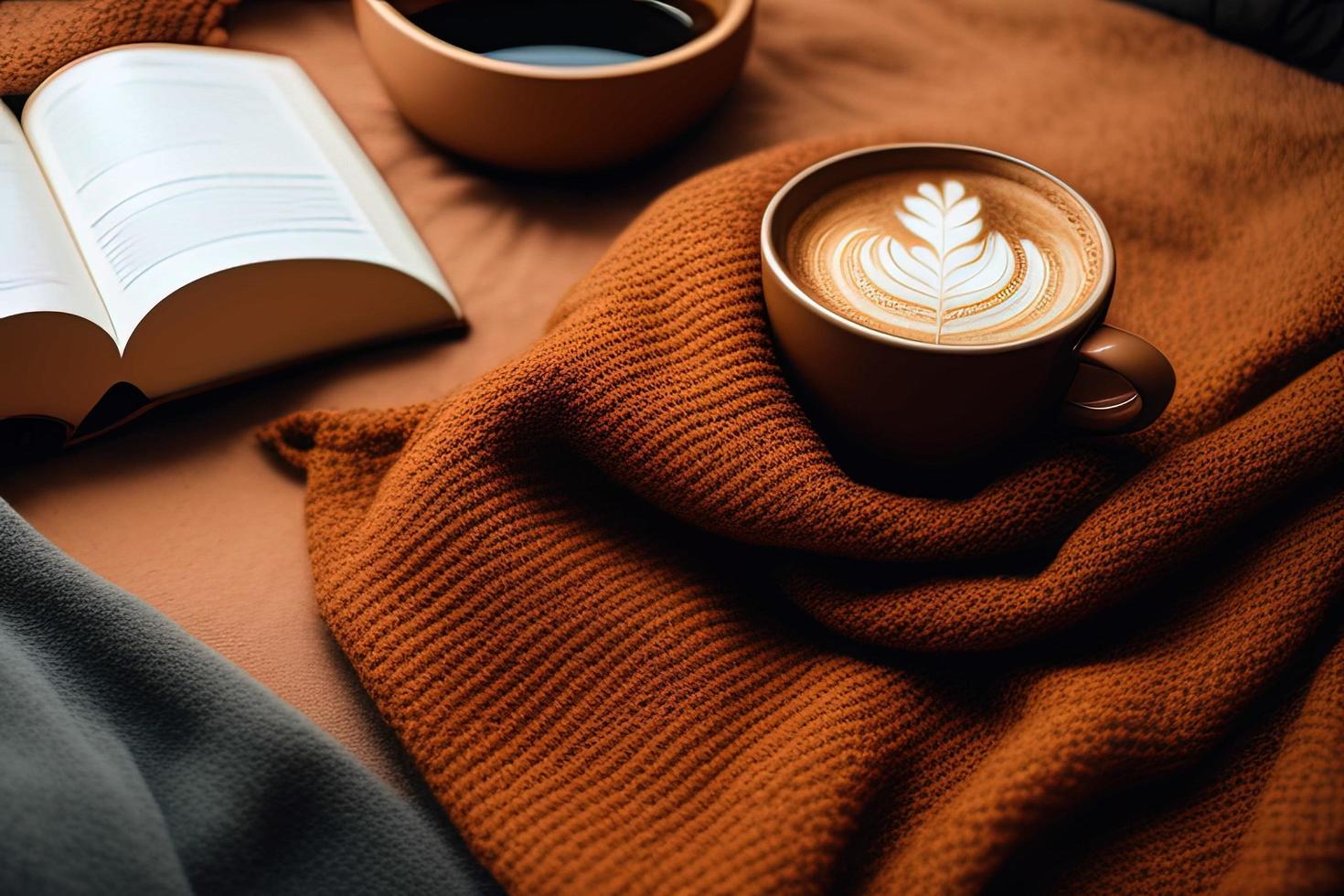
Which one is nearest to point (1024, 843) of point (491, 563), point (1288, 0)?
point (491, 563)

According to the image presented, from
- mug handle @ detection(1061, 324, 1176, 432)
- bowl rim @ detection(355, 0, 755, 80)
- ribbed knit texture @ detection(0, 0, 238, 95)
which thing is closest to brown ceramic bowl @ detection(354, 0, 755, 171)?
bowl rim @ detection(355, 0, 755, 80)

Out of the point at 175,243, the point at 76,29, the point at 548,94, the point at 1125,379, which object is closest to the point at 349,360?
the point at 175,243

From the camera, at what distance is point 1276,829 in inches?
16.1

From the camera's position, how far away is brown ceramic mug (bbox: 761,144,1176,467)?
0.46 metres

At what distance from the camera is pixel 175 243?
24.2 inches

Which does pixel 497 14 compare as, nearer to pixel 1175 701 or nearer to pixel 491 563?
pixel 491 563

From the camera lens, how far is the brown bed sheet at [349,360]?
55 centimetres

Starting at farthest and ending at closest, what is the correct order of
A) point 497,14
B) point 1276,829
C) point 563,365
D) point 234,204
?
point 497,14
point 234,204
point 563,365
point 1276,829

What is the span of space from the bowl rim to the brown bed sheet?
0.04m

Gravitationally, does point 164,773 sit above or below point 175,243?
below

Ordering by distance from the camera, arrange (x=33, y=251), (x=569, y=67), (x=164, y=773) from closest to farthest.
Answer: (x=164, y=773) → (x=33, y=251) → (x=569, y=67)

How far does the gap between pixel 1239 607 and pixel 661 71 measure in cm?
49

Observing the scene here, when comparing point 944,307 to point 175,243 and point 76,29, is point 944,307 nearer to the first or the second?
point 175,243

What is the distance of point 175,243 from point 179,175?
70mm
